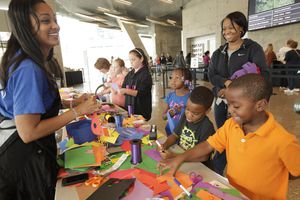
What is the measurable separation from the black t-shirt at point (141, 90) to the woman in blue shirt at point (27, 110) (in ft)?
4.97

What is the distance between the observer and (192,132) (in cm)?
149

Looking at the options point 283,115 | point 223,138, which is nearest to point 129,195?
point 223,138

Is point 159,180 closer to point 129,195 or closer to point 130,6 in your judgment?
point 129,195

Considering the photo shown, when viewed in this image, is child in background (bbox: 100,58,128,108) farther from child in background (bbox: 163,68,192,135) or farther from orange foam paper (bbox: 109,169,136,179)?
orange foam paper (bbox: 109,169,136,179)

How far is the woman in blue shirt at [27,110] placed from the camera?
93 cm

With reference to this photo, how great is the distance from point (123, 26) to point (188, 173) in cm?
1674

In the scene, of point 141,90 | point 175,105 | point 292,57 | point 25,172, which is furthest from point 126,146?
point 292,57

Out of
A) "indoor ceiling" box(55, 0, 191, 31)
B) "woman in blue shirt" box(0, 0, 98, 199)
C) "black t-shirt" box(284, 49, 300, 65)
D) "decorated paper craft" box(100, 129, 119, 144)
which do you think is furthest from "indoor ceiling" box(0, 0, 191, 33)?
"woman in blue shirt" box(0, 0, 98, 199)

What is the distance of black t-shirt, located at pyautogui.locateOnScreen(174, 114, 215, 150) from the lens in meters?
1.44

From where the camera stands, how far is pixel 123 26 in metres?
16.5

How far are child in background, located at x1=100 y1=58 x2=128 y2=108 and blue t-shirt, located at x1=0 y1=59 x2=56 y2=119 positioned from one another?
5.71 feet

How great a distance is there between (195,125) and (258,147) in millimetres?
518

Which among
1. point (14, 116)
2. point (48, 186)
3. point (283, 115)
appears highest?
point (14, 116)

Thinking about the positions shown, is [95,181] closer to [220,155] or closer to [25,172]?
[25,172]
